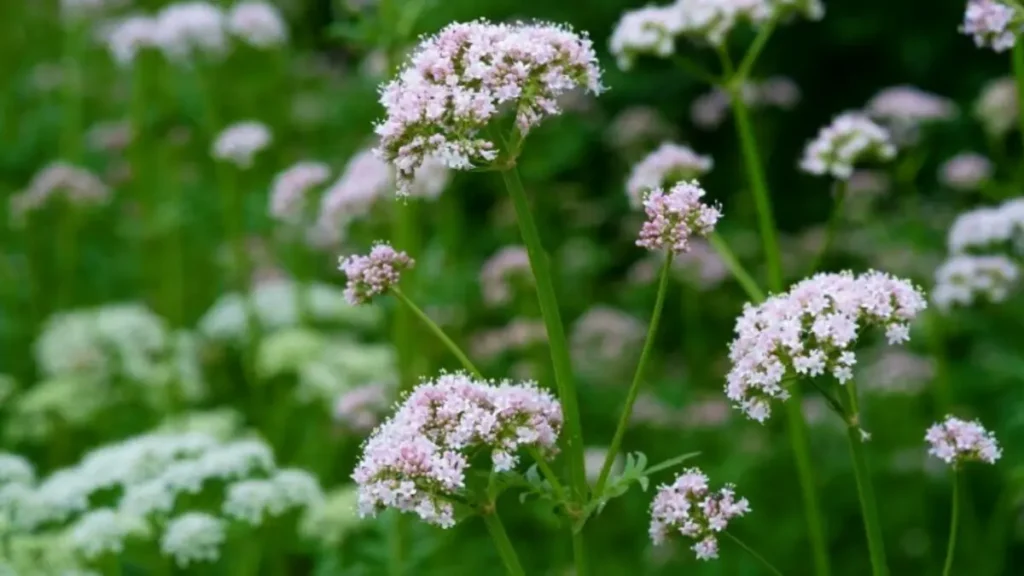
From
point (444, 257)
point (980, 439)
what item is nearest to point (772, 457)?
point (444, 257)

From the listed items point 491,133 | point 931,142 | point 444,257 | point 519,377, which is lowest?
point 491,133

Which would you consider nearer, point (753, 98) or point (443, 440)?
point (443, 440)

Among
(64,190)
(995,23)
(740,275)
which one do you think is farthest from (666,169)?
(64,190)

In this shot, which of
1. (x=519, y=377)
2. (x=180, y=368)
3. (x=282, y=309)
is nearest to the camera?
(x=519, y=377)

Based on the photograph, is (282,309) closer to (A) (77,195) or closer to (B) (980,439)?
(A) (77,195)

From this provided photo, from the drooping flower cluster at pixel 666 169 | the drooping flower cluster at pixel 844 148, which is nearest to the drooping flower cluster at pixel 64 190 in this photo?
the drooping flower cluster at pixel 666 169

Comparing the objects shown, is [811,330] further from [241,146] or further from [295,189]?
[241,146]
